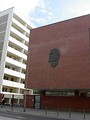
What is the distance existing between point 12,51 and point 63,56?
2668 centimetres

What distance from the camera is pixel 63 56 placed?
118ft

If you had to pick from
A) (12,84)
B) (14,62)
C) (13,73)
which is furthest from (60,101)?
(14,62)

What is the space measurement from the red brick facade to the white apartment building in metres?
17.1

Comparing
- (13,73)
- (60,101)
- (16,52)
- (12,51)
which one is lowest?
(60,101)

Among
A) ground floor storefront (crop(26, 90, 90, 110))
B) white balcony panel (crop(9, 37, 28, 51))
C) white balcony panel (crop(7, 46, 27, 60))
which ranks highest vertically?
white balcony panel (crop(9, 37, 28, 51))

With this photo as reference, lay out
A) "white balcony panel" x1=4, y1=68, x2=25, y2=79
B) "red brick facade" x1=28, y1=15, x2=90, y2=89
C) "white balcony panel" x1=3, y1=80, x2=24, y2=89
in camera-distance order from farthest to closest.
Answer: "white balcony panel" x1=4, y1=68, x2=25, y2=79, "white balcony panel" x1=3, y1=80, x2=24, y2=89, "red brick facade" x1=28, y1=15, x2=90, y2=89

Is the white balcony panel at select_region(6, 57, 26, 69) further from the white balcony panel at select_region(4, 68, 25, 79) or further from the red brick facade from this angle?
the red brick facade

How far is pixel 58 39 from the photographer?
37.8 meters

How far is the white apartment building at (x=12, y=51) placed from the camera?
56344 millimetres

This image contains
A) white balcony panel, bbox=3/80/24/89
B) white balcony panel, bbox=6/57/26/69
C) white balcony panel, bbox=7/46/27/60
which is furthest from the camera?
white balcony panel, bbox=7/46/27/60

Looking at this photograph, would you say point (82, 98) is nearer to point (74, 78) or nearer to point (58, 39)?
point (74, 78)

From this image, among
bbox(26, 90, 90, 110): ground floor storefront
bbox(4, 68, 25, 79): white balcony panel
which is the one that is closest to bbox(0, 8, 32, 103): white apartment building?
bbox(4, 68, 25, 79): white balcony panel

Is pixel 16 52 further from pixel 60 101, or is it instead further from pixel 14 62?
pixel 60 101

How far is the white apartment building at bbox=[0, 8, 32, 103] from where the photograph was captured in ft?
185
